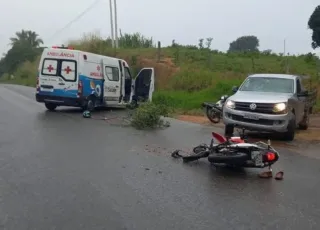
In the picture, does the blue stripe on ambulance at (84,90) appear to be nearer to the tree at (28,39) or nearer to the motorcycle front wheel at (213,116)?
the motorcycle front wheel at (213,116)

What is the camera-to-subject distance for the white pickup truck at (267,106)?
11.5 m

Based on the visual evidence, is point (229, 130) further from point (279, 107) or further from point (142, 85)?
point (142, 85)

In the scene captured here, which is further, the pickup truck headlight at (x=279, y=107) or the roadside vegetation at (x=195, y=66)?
the roadside vegetation at (x=195, y=66)

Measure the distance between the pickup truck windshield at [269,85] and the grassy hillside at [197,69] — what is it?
24.9ft

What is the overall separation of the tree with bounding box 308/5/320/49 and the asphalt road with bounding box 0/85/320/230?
3006 centimetres

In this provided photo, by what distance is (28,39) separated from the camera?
3600 inches

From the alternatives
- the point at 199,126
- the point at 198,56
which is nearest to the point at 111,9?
the point at 198,56

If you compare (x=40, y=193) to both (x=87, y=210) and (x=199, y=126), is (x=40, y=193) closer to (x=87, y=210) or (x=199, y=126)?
(x=87, y=210)

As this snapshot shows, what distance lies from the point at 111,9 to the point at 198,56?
875 centimetres

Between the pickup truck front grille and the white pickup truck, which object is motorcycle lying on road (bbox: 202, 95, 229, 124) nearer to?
the white pickup truck

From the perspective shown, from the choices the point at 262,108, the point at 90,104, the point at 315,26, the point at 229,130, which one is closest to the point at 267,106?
the point at 262,108

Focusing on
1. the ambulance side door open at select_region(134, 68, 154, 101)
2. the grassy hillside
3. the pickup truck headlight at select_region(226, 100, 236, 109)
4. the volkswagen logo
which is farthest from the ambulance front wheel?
the volkswagen logo

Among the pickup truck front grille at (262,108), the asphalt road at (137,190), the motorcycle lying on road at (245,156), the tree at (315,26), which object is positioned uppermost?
the tree at (315,26)

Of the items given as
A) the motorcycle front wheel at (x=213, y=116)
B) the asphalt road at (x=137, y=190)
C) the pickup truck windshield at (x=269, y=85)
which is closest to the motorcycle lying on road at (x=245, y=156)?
the asphalt road at (x=137, y=190)
